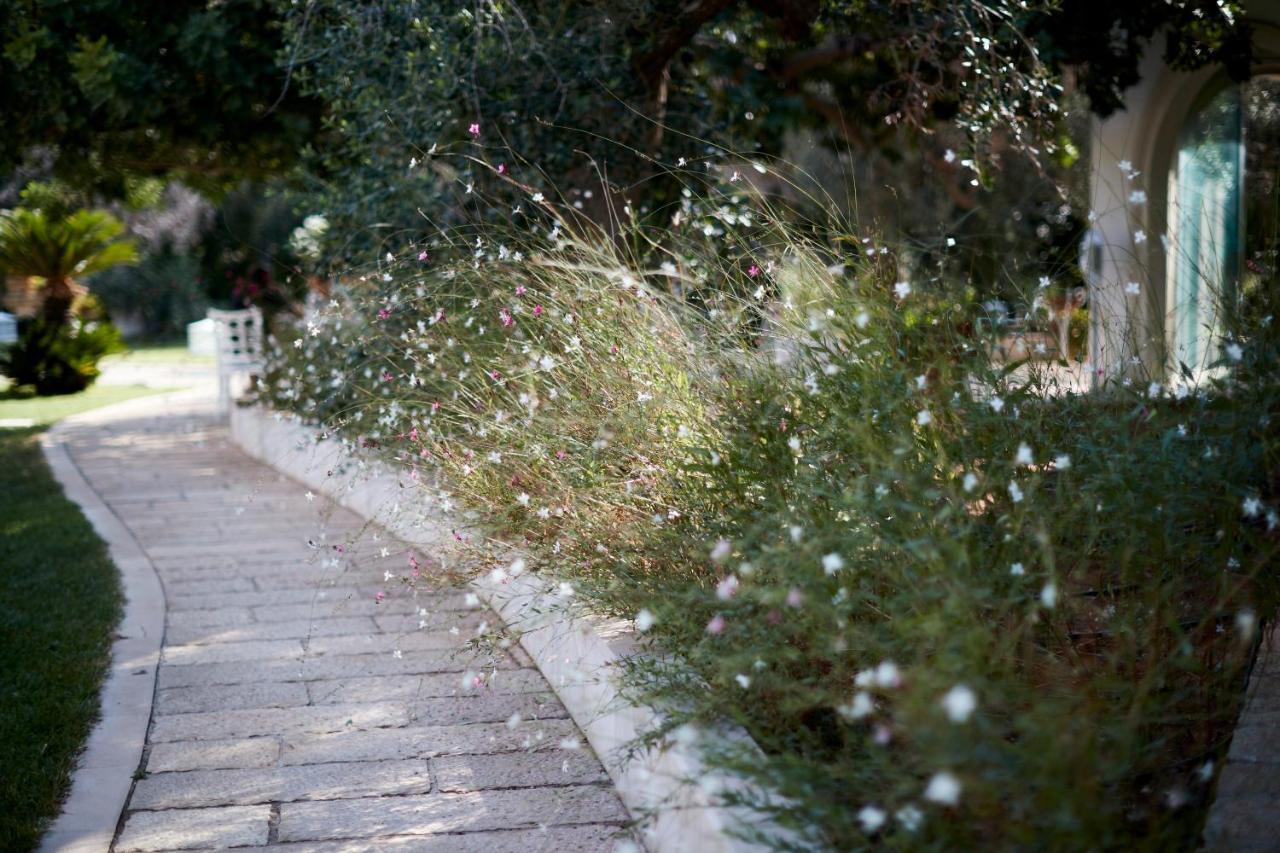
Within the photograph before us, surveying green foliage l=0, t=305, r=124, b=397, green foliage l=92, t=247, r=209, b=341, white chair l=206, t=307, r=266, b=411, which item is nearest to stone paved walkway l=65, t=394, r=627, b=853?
white chair l=206, t=307, r=266, b=411

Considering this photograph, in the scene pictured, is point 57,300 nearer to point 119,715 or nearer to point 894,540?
point 119,715

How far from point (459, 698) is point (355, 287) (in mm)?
2241

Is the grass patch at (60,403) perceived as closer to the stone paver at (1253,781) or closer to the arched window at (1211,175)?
the arched window at (1211,175)

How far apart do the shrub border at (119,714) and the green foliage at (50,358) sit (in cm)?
841

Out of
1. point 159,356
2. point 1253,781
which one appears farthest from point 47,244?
point 1253,781

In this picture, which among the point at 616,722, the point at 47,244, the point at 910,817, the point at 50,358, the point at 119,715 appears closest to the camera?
the point at 910,817

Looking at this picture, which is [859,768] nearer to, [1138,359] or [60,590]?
[1138,359]

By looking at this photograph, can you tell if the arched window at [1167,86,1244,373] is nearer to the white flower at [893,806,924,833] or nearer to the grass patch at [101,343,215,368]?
the white flower at [893,806,924,833]

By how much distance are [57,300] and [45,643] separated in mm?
11610

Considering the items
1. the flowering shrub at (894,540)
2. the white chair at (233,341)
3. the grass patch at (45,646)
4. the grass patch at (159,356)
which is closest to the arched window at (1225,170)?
the flowering shrub at (894,540)

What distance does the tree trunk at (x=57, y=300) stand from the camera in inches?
581

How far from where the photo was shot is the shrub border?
3.01 m

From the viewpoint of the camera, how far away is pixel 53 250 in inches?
576

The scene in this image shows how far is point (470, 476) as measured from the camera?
4.08 m
